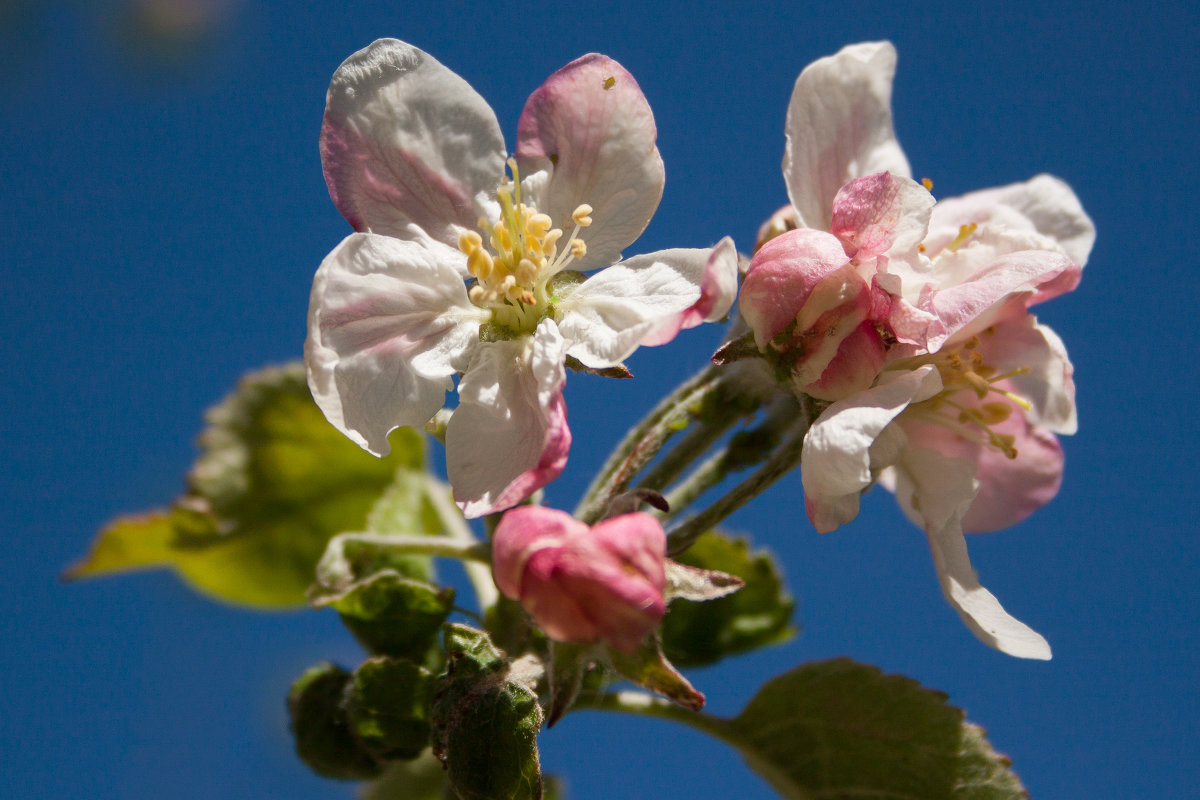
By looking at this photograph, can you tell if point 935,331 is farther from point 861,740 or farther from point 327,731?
point 327,731

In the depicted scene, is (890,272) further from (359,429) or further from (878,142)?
(359,429)

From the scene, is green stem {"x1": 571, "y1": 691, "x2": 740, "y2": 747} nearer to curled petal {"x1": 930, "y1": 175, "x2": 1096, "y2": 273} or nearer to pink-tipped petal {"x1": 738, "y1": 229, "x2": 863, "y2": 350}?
pink-tipped petal {"x1": 738, "y1": 229, "x2": 863, "y2": 350}

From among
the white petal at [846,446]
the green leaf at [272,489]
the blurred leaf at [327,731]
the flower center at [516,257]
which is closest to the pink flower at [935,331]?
the white petal at [846,446]

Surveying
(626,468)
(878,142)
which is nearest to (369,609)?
(626,468)

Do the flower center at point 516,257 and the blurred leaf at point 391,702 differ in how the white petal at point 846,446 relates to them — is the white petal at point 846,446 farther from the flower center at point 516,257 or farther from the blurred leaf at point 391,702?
the blurred leaf at point 391,702

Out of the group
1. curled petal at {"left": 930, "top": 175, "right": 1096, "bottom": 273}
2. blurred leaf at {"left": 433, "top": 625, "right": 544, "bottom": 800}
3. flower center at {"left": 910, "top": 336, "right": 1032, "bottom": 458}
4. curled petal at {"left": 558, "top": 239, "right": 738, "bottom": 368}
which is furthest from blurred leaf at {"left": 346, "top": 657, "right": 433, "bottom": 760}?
curled petal at {"left": 930, "top": 175, "right": 1096, "bottom": 273}
